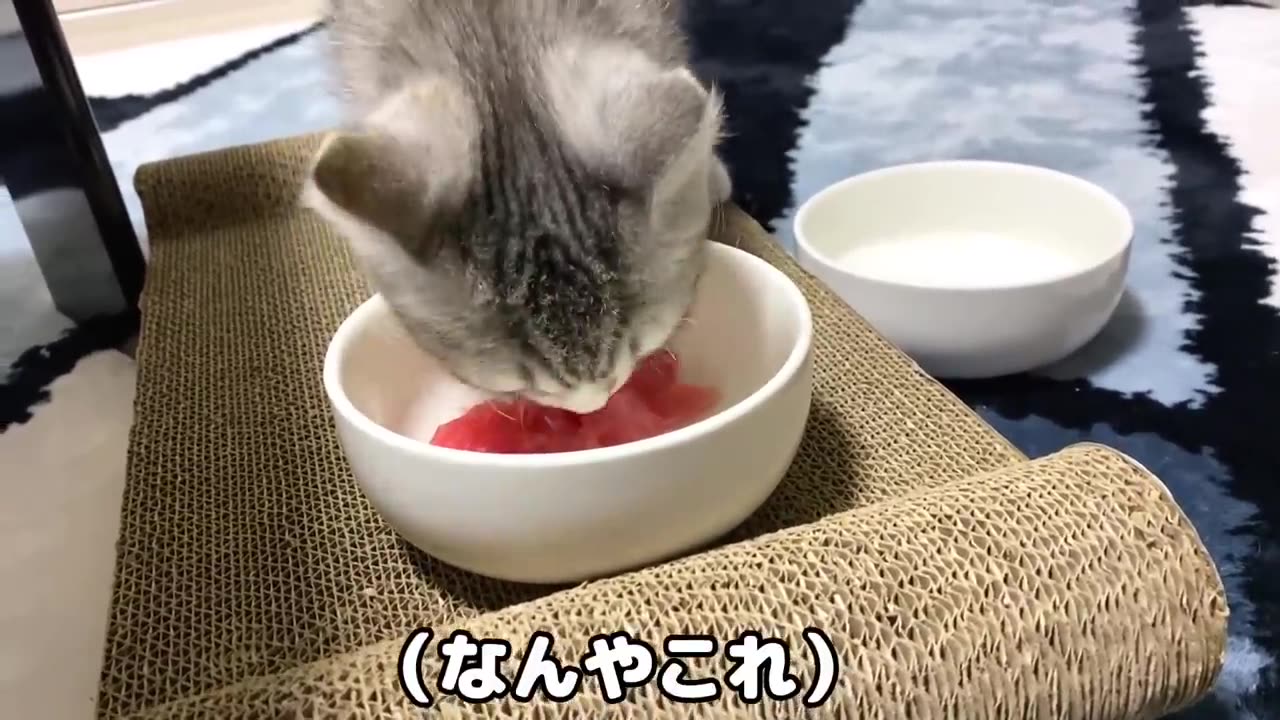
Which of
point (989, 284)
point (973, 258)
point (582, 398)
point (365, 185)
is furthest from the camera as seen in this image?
point (973, 258)

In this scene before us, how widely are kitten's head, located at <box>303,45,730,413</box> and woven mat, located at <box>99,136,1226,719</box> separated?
142 millimetres

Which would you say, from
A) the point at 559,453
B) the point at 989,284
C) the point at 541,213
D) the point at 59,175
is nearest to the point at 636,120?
the point at 541,213

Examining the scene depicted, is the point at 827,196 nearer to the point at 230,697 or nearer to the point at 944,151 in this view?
the point at 944,151

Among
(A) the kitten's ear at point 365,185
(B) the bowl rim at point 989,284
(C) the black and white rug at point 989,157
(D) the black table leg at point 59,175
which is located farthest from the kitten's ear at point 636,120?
(D) the black table leg at point 59,175

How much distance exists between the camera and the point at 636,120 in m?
0.62

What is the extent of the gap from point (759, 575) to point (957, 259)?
718 mm

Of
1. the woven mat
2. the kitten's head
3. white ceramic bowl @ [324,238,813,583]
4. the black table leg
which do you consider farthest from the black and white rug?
the kitten's head

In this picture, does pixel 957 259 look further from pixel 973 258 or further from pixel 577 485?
pixel 577 485

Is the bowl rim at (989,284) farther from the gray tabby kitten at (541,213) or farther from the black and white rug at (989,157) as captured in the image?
the gray tabby kitten at (541,213)

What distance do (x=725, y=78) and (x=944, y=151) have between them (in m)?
0.47

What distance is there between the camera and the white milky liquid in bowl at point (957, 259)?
1.14m

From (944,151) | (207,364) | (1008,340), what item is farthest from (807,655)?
(944,151)

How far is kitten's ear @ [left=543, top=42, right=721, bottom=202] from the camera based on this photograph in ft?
1.98

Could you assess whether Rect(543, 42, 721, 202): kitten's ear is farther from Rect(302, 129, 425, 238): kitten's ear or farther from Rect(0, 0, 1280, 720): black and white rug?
Rect(0, 0, 1280, 720): black and white rug
